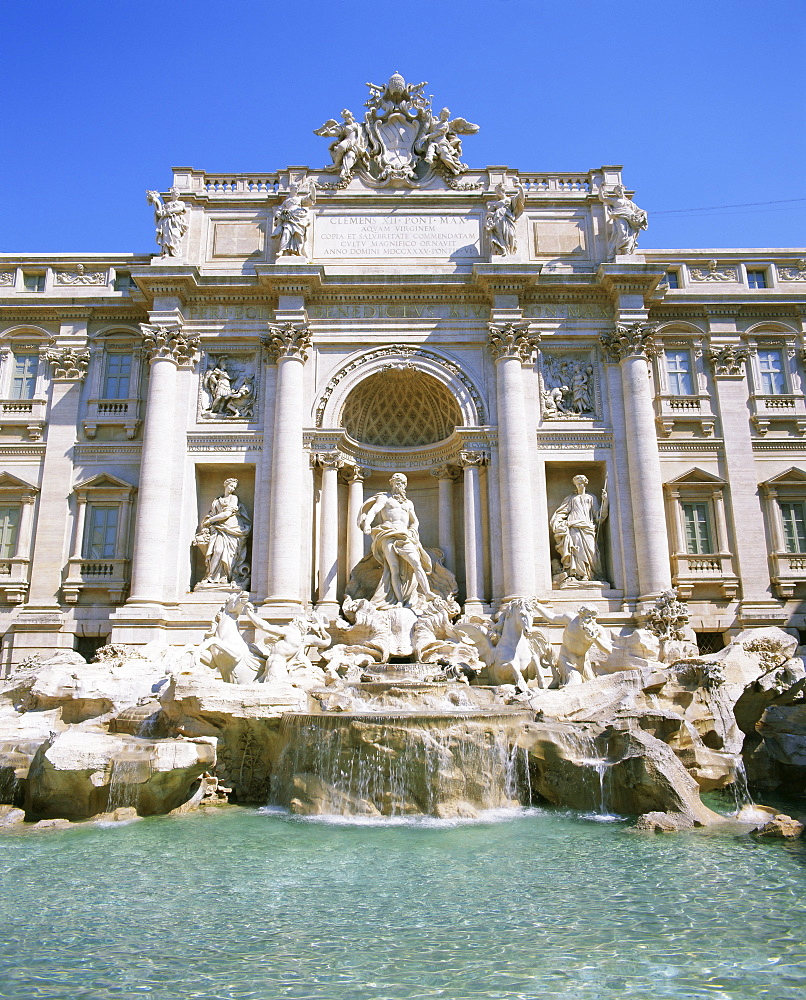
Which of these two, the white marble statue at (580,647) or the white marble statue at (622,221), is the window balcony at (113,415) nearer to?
the white marble statue at (580,647)

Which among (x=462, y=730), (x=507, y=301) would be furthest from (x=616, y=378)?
(x=462, y=730)

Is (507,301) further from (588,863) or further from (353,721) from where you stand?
(588,863)

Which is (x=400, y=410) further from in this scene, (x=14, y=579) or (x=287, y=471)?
(x=14, y=579)

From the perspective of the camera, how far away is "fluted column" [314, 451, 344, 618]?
20.4 meters

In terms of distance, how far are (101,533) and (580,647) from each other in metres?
13.4

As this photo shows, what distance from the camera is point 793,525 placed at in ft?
71.8

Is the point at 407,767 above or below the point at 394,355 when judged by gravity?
below

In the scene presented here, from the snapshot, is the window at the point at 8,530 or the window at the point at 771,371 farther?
the window at the point at 771,371

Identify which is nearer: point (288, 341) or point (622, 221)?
point (288, 341)

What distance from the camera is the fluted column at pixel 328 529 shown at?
67.1 ft

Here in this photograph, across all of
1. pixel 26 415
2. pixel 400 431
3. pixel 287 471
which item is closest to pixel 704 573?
pixel 400 431

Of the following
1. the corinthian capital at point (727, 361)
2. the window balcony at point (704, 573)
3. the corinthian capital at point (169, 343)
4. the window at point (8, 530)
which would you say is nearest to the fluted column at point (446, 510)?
the window balcony at point (704, 573)

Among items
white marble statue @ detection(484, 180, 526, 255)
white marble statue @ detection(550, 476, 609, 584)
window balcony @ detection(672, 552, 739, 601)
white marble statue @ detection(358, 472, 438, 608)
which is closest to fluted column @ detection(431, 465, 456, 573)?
white marble statue @ detection(358, 472, 438, 608)

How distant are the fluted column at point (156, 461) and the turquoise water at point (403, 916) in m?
9.92
